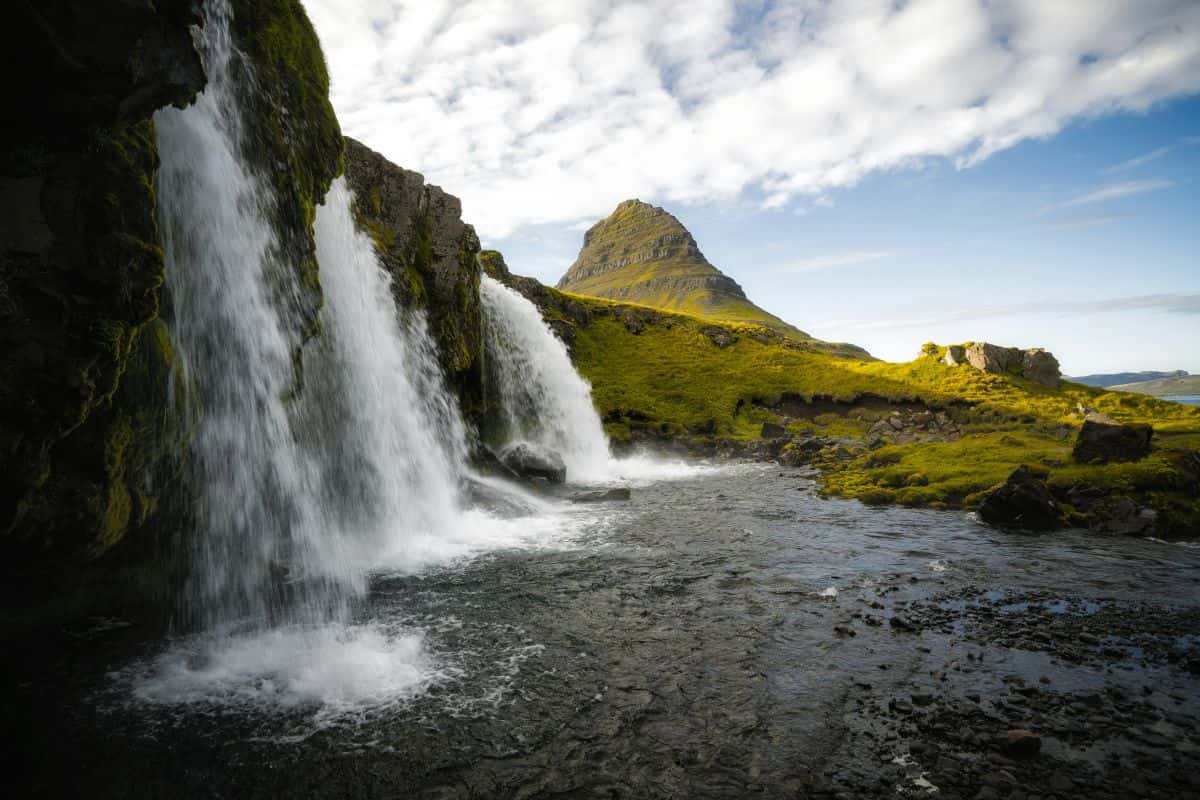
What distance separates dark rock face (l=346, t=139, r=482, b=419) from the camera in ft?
121

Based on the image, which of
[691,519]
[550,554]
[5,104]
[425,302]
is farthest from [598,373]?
[5,104]

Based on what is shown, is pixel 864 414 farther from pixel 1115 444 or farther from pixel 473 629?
pixel 473 629

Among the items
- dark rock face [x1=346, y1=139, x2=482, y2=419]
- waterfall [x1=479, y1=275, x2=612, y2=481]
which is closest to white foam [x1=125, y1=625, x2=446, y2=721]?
dark rock face [x1=346, y1=139, x2=482, y2=419]

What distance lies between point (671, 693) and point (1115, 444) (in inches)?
1255

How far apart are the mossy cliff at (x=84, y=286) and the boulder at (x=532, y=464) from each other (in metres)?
26.5

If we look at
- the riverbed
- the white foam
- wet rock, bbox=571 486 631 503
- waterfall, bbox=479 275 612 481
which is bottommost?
the riverbed

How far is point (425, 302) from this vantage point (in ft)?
126

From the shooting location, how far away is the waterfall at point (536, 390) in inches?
2060

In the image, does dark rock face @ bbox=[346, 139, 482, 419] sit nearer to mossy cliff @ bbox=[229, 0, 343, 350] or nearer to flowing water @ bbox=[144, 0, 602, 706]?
flowing water @ bbox=[144, 0, 602, 706]

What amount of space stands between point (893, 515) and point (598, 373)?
2330 inches

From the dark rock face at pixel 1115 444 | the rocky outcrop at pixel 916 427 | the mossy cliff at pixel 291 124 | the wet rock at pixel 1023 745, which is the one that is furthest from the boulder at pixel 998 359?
the mossy cliff at pixel 291 124

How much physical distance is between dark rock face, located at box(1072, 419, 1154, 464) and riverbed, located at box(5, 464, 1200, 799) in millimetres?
12469

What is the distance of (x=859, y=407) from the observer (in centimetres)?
7894

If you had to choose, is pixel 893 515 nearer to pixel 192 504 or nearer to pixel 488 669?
pixel 488 669
